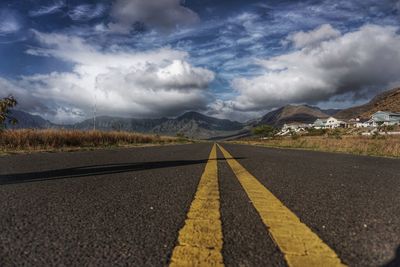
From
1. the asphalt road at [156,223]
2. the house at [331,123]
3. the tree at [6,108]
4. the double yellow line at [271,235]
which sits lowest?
the asphalt road at [156,223]

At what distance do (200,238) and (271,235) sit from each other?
0.41 m

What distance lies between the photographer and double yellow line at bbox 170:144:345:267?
4.32 ft

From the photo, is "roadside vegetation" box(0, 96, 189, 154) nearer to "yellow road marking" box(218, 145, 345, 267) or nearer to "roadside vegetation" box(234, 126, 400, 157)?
"yellow road marking" box(218, 145, 345, 267)

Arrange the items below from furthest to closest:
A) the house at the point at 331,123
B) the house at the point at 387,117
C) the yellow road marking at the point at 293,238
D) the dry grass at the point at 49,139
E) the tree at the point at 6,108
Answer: the house at the point at 331,123, the house at the point at 387,117, the dry grass at the point at 49,139, the tree at the point at 6,108, the yellow road marking at the point at 293,238

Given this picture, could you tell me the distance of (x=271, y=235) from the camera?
1662 millimetres

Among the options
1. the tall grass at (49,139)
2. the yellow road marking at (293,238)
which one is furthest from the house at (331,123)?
the yellow road marking at (293,238)

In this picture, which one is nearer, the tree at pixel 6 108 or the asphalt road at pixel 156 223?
the asphalt road at pixel 156 223

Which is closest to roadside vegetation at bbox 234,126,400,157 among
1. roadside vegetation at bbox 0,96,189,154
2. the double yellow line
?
the double yellow line

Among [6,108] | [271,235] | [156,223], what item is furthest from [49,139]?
[271,235]

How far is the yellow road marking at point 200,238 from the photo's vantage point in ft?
4.33

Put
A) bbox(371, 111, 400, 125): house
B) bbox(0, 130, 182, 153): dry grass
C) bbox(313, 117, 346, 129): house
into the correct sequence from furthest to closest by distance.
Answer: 1. bbox(313, 117, 346, 129): house
2. bbox(371, 111, 400, 125): house
3. bbox(0, 130, 182, 153): dry grass

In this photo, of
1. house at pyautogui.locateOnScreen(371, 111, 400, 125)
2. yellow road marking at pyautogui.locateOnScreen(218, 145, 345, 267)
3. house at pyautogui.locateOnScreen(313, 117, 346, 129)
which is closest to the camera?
yellow road marking at pyautogui.locateOnScreen(218, 145, 345, 267)

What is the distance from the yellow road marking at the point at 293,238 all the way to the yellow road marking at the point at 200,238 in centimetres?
32

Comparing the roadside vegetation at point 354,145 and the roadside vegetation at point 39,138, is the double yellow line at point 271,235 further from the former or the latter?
the roadside vegetation at point 354,145
